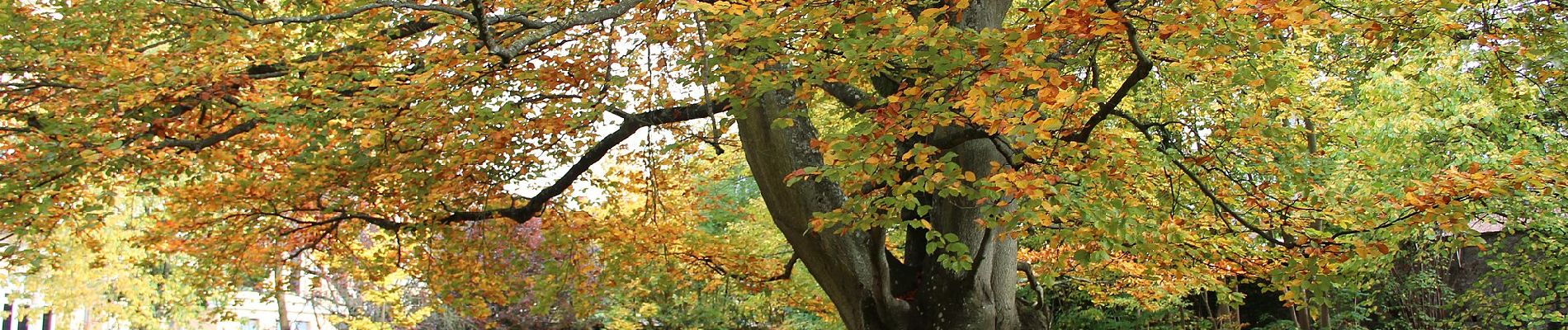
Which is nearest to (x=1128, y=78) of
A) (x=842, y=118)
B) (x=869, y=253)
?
(x=869, y=253)

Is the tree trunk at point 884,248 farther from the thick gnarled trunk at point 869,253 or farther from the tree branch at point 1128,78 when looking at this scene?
the tree branch at point 1128,78

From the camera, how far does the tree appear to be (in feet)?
16.5

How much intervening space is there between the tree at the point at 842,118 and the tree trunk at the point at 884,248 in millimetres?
18

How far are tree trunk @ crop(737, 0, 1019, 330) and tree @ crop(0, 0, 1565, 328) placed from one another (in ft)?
0.06

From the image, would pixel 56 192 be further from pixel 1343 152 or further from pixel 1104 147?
pixel 1343 152

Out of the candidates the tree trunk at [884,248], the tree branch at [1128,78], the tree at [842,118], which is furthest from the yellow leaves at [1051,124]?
the tree trunk at [884,248]

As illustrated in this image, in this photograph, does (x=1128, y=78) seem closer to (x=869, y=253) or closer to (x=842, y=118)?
(x=869, y=253)

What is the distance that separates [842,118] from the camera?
7.65m

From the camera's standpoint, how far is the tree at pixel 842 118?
5.03 meters

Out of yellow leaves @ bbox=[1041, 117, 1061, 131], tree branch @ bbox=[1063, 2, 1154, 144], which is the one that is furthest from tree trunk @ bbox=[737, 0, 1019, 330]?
yellow leaves @ bbox=[1041, 117, 1061, 131]

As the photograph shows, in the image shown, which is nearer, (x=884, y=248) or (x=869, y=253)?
(x=884, y=248)

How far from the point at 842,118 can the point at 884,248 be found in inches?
50.8

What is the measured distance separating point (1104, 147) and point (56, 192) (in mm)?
6170

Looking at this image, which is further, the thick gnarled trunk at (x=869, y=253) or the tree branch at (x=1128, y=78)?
the thick gnarled trunk at (x=869, y=253)
